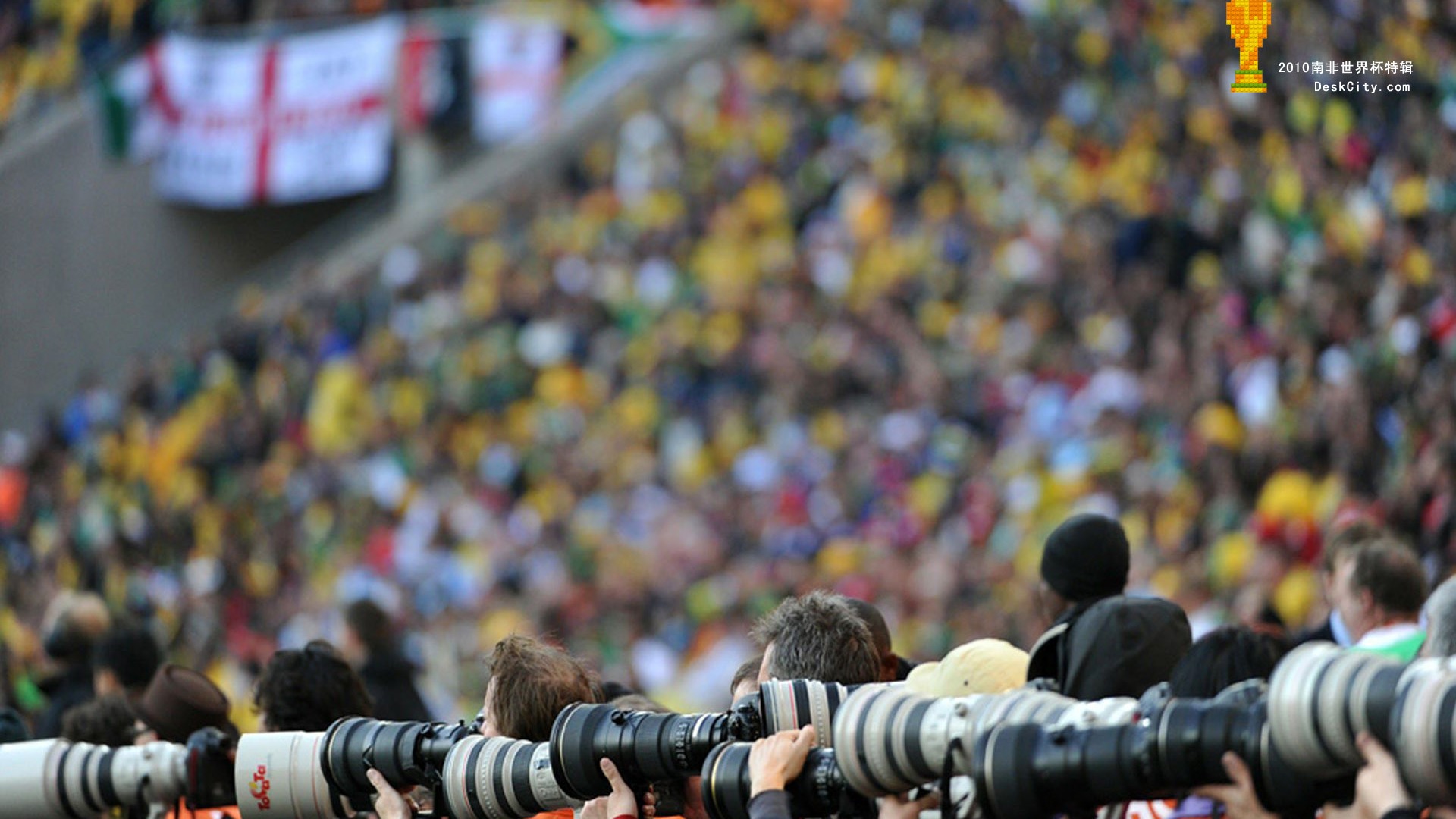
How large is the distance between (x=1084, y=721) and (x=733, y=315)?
13627mm

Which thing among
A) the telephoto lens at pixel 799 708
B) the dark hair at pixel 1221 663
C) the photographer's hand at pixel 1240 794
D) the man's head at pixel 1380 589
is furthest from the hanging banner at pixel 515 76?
the photographer's hand at pixel 1240 794

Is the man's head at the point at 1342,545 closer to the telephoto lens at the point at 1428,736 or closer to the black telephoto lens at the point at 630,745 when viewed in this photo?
the black telephoto lens at the point at 630,745

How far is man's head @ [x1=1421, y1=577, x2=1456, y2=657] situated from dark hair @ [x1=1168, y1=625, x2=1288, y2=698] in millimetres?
327

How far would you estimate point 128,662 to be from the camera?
6.35 m

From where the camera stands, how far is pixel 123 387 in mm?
19125

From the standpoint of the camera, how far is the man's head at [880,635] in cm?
458

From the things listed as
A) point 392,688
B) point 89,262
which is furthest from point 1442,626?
point 89,262

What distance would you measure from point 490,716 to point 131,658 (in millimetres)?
2449

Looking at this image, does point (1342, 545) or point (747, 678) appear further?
point (1342, 545)

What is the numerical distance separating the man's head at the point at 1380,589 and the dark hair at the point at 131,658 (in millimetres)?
3342

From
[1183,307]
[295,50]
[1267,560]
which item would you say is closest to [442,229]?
[295,50]

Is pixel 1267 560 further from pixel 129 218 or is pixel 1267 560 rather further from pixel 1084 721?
pixel 129 218

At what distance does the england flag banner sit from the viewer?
817 inches

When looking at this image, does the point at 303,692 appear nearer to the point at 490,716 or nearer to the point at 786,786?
the point at 490,716
